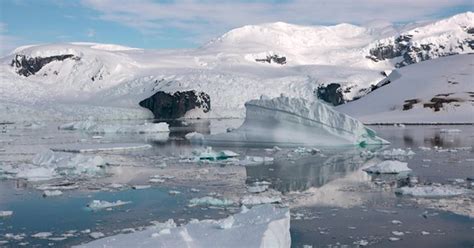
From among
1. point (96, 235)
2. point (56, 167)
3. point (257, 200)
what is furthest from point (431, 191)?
point (56, 167)

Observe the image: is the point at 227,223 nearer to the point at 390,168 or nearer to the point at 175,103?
the point at 390,168

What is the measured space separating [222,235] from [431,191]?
6018 millimetres

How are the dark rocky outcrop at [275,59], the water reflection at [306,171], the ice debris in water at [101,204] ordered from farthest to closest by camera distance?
1. the dark rocky outcrop at [275,59]
2. the water reflection at [306,171]
3. the ice debris in water at [101,204]

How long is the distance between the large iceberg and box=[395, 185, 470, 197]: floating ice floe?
33.1ft

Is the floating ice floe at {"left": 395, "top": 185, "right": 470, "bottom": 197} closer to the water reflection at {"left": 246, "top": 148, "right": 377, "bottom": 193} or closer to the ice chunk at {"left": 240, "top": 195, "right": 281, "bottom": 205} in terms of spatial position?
the water reflection at {"left": 246, "top": 148, "right": 377, "bottom": 193}

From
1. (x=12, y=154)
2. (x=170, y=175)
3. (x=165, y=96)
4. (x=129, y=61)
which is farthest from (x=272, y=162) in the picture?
(x=129, y=61)

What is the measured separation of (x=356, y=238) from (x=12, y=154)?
51.6 feet

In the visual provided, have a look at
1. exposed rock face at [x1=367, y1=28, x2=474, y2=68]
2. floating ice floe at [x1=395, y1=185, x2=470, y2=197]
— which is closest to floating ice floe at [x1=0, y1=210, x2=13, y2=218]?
floating ice floe at [x1=395, y1=185, x2=470, y2=197]

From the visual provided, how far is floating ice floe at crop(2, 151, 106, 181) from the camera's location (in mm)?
14484

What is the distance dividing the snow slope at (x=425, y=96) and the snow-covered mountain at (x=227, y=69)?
21.9 feet

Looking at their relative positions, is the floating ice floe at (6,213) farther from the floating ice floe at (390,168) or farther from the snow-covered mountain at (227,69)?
the snow-covered mountain at (227,69)

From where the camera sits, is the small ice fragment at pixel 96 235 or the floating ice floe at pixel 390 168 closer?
the small ice fragment at pixel 96 235

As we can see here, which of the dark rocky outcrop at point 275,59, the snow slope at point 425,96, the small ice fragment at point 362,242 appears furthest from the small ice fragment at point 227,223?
the dark rocky outcrop at point 275,59

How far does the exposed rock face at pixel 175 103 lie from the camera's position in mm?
67938
